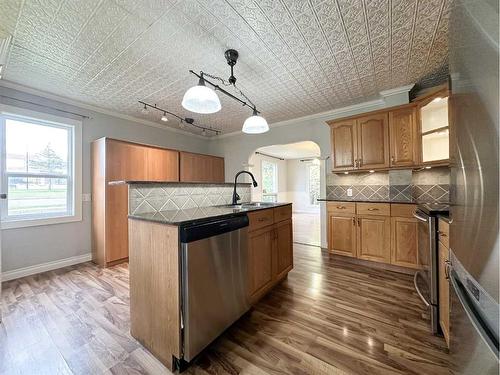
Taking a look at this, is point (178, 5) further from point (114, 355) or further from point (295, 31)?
point (114, 355)

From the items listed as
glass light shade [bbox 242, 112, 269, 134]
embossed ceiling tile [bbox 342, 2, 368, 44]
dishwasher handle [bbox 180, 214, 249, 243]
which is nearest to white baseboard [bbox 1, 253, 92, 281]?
dishwasher handle [bbox 180, 214, 249, 243]

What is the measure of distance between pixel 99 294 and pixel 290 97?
3574 mm

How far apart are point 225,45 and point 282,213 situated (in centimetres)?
183

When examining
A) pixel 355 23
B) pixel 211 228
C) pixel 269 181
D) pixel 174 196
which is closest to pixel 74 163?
pixel 174 196

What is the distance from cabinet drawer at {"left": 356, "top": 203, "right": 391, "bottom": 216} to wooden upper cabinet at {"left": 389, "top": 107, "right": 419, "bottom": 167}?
0.61 meters

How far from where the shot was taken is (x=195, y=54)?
2.11 metres

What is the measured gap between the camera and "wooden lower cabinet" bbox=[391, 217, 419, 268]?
8.44 ft

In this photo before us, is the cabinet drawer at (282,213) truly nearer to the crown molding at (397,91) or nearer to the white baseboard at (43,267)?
the crown molding at (397,91)

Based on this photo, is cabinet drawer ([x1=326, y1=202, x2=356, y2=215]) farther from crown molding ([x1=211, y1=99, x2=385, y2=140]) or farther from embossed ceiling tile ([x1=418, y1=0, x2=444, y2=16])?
embossed ceiling tile ([x1=418, y1=0, x2=444, y2=16])

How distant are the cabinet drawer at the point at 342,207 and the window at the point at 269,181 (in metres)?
4.50

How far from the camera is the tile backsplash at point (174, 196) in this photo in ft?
5.15

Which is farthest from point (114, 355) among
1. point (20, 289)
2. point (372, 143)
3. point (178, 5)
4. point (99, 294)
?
point (372, 143)

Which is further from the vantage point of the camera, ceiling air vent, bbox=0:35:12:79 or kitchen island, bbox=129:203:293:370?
ceiling air vent, bbox=0:35:12:79

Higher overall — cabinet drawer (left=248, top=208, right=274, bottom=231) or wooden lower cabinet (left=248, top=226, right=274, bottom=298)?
cabinet drawer (left=248, top=208, right=274, bottom=231)
